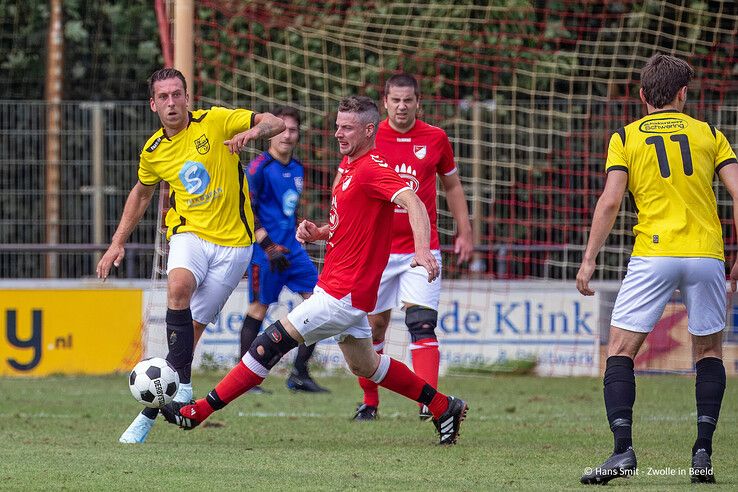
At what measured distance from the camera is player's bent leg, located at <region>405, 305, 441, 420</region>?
7914 millimetres

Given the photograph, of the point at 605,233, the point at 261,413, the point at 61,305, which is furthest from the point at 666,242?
the point at 61,305

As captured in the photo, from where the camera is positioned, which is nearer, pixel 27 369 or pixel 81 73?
pixel 27 369

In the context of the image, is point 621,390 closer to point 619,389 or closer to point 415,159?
point 619,389

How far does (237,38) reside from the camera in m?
A: 13.8

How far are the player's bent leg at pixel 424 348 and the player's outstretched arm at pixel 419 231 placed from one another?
1.60 m

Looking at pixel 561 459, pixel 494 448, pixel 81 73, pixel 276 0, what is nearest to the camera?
pixel 561 459

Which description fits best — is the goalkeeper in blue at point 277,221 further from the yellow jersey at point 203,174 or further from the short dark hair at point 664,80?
the short dark hair at point 664,80

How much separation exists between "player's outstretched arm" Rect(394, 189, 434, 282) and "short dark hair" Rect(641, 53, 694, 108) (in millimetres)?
1205

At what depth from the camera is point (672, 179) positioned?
5855 millimetres

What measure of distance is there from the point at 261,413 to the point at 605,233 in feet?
12.9

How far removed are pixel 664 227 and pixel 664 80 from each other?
0.66 m

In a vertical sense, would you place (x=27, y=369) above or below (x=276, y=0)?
below

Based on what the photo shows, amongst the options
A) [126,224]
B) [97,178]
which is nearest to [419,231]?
[126,224]

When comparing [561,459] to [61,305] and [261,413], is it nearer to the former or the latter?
[261,413]
